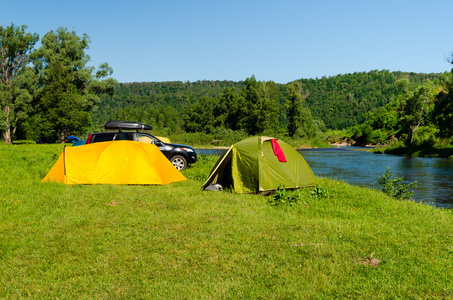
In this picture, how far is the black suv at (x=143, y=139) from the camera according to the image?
A: 1503 cm

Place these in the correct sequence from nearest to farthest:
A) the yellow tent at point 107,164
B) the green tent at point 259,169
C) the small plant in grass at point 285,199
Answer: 1. the small plant in grass at point 285,199
2. the green tent at point 259,169
3. the yellow tent at point 107,164

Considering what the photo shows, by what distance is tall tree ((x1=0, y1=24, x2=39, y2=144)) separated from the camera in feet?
160

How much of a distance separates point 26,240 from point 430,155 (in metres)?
52.6

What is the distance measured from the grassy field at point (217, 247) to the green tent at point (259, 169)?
993 millimetres

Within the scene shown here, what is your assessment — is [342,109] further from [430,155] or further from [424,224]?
[424,224]

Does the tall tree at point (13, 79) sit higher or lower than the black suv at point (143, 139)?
higher

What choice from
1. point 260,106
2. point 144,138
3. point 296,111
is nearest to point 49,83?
point 144,138

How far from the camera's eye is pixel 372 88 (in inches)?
7151

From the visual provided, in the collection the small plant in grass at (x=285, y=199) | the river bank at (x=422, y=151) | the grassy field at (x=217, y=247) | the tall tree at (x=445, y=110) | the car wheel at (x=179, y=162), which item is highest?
the tall tree at (x=445, y=110)

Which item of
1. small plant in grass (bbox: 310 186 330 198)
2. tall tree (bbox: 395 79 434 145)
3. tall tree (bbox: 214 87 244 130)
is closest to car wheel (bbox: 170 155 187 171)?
small plant in grass (bbox: 310 186 330 198)

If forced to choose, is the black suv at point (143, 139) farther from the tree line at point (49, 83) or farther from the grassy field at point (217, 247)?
the tree line at point (49, 83)

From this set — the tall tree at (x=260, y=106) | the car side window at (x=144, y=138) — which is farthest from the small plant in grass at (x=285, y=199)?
the tall tree at (x=260, y=106)

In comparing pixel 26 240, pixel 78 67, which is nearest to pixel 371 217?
pixel 26 240

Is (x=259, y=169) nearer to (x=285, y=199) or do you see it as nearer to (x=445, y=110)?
(x=285, y=199)
